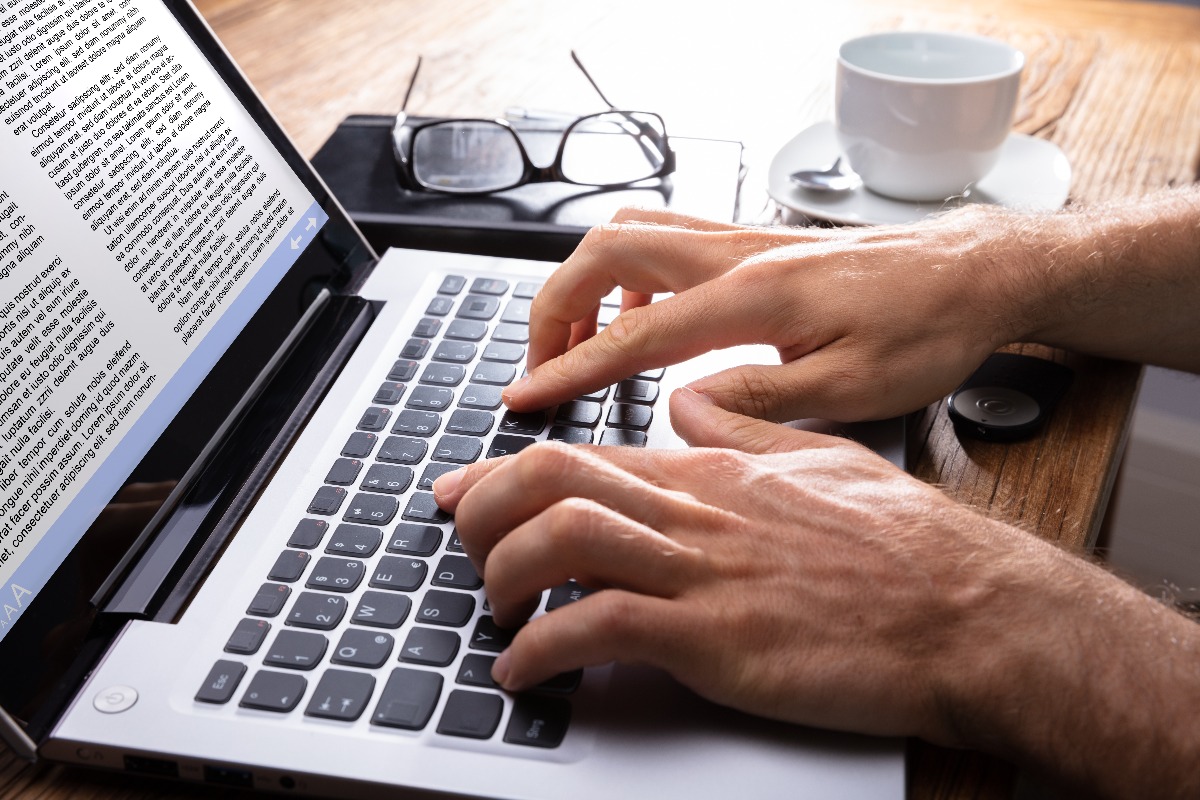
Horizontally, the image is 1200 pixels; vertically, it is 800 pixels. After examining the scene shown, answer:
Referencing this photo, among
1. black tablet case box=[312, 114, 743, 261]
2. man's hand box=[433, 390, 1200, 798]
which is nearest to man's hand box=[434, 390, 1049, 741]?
man's hand box=[433, 390, 1200, 798]

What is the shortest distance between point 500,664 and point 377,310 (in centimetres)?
35

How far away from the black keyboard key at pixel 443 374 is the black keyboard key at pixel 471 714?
246 millimetres

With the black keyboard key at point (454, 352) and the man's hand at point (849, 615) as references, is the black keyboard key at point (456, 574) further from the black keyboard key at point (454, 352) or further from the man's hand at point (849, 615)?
the black keyboard key at point (454, 352)

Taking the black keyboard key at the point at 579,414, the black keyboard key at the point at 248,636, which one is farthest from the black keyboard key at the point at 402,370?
the black keyboard key at the point at 248,636

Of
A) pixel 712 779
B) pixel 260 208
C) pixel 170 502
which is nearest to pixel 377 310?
pixel 260 208

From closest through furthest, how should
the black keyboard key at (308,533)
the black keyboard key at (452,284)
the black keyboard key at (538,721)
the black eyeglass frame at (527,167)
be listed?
the black keyboard key at (538,721), the black keyboard key at (308,533), the black keyboard key at (452,284), the black eyeglass frame at (527,167)

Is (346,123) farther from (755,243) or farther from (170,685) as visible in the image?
(170,685)

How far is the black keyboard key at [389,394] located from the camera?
62 cm

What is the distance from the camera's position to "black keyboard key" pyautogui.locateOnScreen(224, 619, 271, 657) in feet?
1.49

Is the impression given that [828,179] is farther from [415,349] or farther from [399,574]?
[399,574]

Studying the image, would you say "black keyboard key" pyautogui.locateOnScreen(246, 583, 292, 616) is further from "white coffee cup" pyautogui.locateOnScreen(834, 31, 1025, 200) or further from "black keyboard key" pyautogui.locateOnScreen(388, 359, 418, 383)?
"white coffee cup" pyautogui.locateOnScreen(834, 31, 1025, 200)

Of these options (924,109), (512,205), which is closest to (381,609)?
(512,205)

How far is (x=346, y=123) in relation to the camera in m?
0.94

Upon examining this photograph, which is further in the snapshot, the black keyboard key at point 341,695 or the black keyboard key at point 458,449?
the black keyboard key at point 458,449
